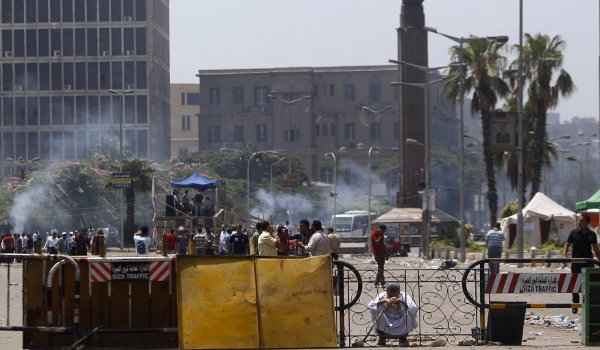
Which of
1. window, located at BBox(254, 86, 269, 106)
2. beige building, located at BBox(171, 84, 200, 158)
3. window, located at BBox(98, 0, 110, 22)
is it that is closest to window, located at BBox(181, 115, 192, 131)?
beige building, located at BBox(171, 84, 200, 158)

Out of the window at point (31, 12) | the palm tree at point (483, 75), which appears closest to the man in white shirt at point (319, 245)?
the palm tree at point (483, 75)

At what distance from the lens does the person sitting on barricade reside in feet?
59.4

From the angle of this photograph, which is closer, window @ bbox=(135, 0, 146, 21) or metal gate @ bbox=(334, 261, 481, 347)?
metal gate @ bbox=(334, 261, 481, 347)

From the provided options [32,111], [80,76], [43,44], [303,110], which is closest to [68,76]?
[80,76]

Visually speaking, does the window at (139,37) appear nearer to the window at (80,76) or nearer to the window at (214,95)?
the window at (80,76)

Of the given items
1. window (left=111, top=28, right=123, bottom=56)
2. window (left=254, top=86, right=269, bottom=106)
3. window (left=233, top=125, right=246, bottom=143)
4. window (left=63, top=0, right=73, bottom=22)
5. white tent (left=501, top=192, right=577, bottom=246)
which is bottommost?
white tent (left=501, top=192, right=577, bottom=246)

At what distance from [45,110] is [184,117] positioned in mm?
57670

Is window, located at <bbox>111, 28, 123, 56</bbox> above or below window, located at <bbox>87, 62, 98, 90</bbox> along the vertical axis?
above

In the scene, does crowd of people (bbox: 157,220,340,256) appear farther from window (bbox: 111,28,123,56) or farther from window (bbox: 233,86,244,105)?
window (bbox: 233,86,244,105)

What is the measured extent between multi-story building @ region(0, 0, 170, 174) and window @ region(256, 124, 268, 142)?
29797 mm

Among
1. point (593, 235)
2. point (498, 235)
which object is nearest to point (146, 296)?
point (593, 235)

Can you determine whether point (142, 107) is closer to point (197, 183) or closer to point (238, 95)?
point (238, 95)

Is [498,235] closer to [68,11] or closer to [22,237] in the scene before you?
[22,237]

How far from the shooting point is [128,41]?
125 m
